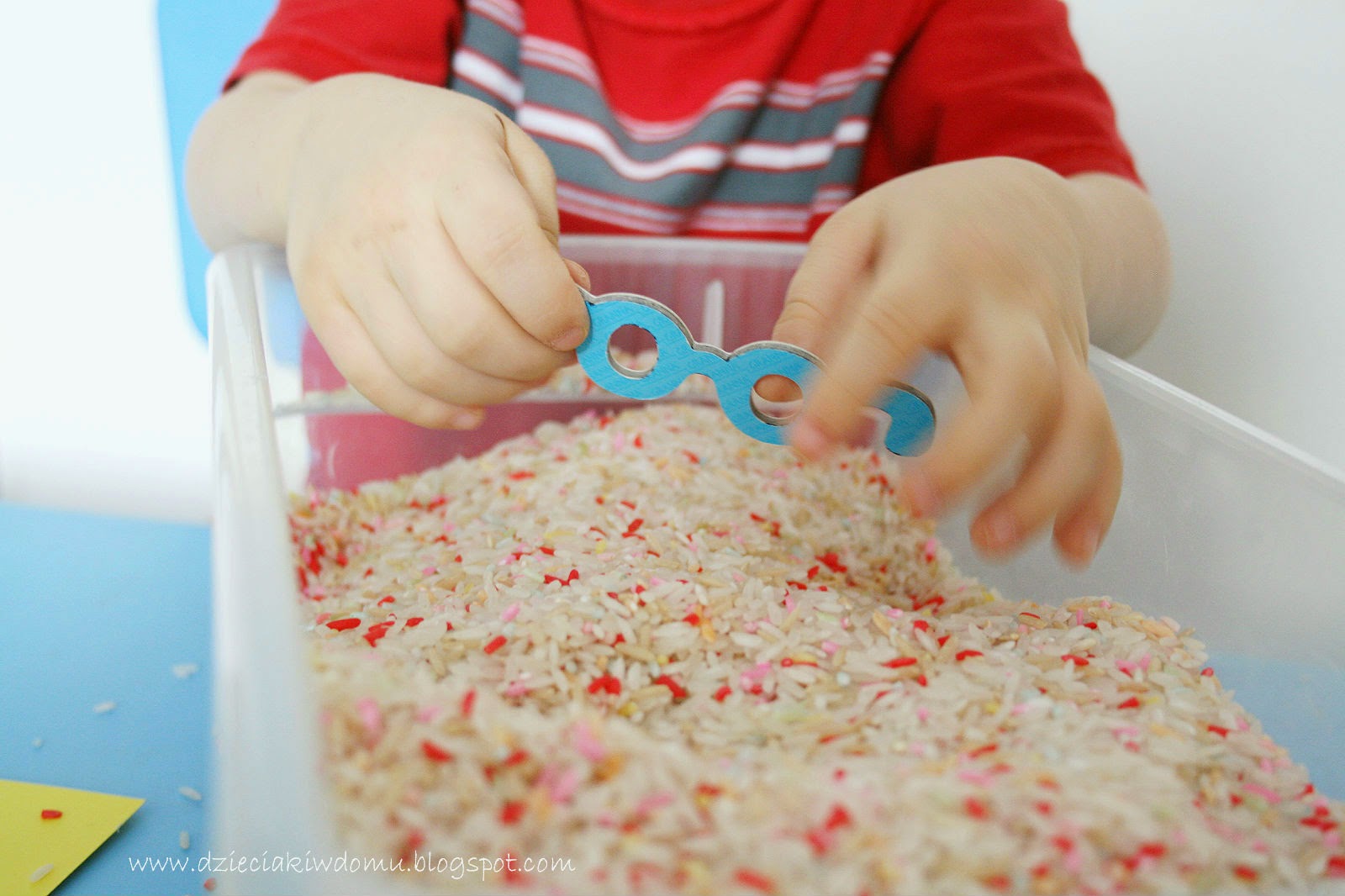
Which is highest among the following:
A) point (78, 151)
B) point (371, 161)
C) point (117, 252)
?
point (371, 161)

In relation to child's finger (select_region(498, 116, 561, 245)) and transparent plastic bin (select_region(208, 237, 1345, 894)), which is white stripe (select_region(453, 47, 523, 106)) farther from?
child's finger (select_region(498, 116, 561, 245))

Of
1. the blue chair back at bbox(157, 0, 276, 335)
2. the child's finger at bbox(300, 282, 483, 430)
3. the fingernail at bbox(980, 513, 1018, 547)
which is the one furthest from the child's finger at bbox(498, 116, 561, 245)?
the blue chair back at bbox(157, 0, 276, 335)

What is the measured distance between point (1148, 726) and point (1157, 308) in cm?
44

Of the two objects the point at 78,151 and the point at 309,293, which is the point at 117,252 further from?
the point at 309,293

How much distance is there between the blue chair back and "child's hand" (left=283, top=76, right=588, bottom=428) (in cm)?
70

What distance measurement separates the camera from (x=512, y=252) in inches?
15.1

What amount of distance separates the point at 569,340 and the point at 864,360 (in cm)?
13

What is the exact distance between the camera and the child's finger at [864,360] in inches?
13.7

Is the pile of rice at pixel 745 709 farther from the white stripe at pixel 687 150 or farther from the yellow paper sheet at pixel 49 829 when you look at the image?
the white stripe at pixel 687 150

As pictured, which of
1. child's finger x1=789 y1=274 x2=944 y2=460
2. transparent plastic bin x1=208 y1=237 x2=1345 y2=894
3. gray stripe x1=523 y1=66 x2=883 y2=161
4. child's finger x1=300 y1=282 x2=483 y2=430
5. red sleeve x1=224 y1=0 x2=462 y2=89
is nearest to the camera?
transparent plastic bin x1=208 y1=237 x2=1345 y2=894

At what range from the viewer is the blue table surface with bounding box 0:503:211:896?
443 mm

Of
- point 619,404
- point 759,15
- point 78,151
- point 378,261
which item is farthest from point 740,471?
point 78,151

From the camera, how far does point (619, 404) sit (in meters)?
0.73

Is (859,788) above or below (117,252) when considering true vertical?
above
